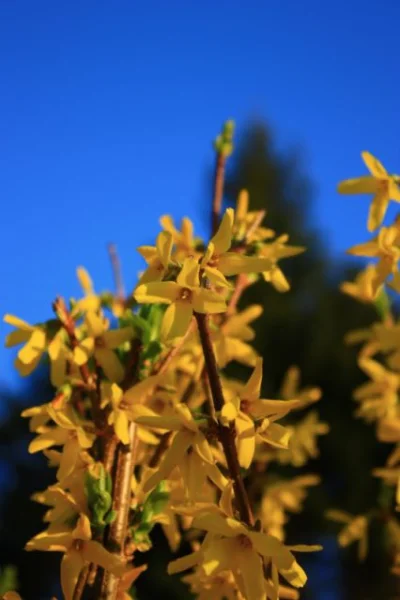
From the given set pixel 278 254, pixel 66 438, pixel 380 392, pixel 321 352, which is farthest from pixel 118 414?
pixel 321 352

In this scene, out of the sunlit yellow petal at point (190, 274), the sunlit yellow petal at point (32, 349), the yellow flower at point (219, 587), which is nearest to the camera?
the sunlit yellow petal at point (190, 274)

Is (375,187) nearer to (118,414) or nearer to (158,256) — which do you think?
(158,256)

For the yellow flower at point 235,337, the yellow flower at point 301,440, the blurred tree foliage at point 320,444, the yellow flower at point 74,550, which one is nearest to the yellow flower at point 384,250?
the yellow flower at point 235,337

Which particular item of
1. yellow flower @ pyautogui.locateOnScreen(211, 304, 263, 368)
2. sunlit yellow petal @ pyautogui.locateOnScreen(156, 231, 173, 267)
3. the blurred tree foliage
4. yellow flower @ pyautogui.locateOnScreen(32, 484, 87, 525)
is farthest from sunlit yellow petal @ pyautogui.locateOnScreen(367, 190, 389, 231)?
the blurred tree foliage

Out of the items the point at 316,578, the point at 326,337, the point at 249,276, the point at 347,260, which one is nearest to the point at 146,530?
the point at 249,276

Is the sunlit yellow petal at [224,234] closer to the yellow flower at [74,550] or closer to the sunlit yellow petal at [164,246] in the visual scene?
the sunlit yellow petal at [164,246]
